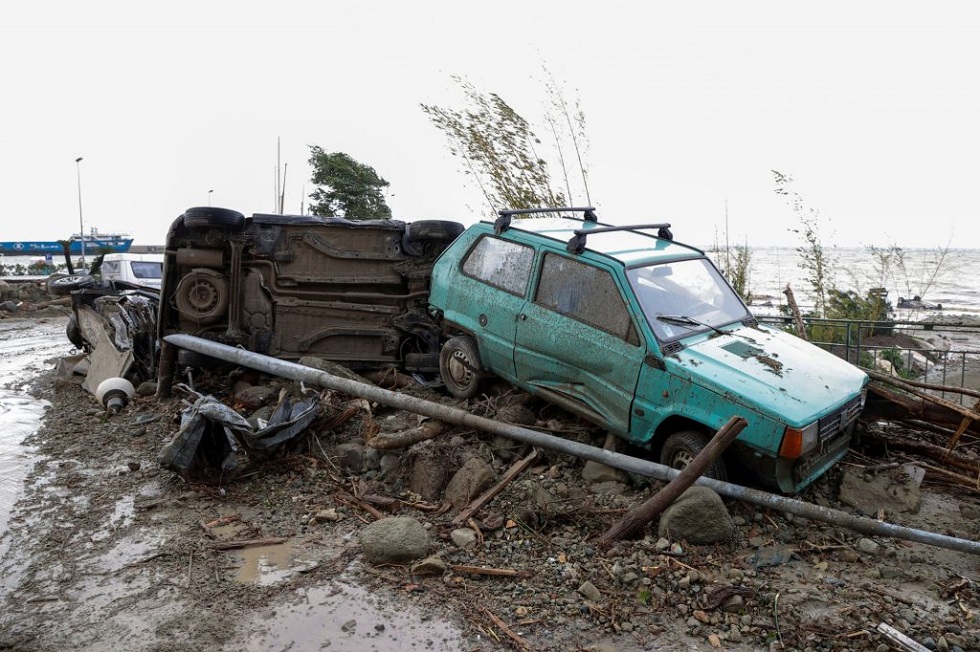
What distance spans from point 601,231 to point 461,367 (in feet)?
5.94

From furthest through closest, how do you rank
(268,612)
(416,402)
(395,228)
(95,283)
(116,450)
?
1. (95,283)
2. (395,228)
3. (116,450)
4. (416,402)
5. (268,612)

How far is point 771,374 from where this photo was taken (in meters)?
5.05

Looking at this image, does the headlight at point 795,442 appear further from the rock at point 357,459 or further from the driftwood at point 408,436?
the rock at point 357,459

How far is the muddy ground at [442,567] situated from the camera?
3.69m

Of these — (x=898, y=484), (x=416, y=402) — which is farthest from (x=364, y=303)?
(x=898, y=484)

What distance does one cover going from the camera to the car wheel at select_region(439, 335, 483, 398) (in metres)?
6.54

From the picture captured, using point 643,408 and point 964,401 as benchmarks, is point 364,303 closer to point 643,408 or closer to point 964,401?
point 643,408

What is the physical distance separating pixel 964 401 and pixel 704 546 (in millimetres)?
6359

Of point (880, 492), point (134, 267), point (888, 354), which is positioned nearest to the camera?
point (880, 492)

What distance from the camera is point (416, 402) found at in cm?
586

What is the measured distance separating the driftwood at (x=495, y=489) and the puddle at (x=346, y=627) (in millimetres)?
996

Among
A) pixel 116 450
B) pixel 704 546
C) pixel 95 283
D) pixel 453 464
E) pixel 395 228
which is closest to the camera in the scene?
pixel 704 546

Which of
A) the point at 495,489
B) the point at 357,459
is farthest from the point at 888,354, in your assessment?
the point at 357,459

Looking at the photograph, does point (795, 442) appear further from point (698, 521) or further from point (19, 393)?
point (19, 393)
